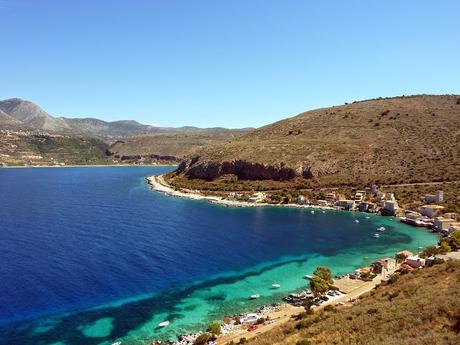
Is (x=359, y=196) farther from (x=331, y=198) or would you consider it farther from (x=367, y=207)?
(x=367, y=207)

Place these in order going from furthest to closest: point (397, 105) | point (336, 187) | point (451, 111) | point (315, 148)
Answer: point (397, 105) < point (451, 111) < point (315, 148) < point (336, 187)

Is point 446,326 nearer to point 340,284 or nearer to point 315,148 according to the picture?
point 340,284

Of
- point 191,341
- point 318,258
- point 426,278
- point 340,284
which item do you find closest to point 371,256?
point 318,258

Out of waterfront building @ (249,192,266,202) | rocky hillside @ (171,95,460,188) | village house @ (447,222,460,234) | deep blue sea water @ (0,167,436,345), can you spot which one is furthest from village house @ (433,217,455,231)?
waterfront building @ (249,192,266,202)

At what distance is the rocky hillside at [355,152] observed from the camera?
13925 centimetres

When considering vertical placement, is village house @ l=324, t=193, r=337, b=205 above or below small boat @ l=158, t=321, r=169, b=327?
above

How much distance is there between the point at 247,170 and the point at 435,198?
2695 inches

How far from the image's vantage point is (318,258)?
72.3 metres

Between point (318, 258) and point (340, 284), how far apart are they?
1464cm

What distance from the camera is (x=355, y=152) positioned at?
151 m

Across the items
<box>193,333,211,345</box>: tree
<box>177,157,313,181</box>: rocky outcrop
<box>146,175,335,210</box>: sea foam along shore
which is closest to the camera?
<box>193,333,211,345</box>: tree

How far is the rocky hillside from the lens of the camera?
139 meters

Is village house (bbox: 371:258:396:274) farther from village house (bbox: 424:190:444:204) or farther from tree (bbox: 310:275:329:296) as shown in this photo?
village house (bbox: 424:190:444:204)

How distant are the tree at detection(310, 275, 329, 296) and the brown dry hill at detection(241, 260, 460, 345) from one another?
1035 centimetres
